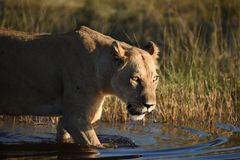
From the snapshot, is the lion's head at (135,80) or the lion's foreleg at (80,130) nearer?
the lion's head at (135,80)

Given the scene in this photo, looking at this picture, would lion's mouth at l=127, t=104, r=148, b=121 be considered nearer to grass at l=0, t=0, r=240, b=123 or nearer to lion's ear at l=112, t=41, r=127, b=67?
lion's ear at l=112, t=41, r=127, b=67

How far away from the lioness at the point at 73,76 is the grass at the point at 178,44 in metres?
2.15

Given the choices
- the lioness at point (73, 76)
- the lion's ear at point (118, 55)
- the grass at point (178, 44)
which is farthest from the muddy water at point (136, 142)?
the lion's ear at point (118, 55)

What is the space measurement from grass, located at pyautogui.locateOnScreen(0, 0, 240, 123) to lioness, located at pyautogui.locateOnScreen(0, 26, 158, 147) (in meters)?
2.15

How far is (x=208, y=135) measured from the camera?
10.5m

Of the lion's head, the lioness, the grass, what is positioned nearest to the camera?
the lion's head

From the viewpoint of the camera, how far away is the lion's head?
9117 millimetres

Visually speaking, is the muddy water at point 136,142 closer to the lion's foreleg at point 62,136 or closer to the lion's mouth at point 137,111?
the lion's foreleg at point 62,136

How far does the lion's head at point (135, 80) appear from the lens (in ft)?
29.9

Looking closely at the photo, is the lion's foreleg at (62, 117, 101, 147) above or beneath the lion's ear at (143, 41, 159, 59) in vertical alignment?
beneath

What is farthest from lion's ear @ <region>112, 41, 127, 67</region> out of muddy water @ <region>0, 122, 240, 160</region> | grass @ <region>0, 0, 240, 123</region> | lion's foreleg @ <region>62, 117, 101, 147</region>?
grass @ <region>0, 0, 240, 123</region>

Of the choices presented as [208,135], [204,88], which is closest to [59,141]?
[208,135]

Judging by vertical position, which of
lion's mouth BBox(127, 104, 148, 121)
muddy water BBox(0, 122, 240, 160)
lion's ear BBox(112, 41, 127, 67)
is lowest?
muddy water BBox(0, 122, 240, 160)

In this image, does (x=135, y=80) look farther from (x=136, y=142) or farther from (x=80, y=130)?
(x=136, y=142)
